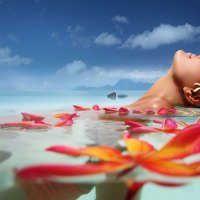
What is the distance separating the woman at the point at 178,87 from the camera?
2.59 m

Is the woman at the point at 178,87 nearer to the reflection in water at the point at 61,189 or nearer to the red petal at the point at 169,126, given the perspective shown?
the red petal at the point at 169,126

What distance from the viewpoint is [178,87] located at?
2.73m

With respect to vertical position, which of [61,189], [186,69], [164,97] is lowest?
[61,189]

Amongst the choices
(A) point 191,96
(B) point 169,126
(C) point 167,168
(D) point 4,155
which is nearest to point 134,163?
(C) point 167,168

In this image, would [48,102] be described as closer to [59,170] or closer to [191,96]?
[191,96]

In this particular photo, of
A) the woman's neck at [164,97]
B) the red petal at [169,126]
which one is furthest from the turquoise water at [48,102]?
the red petal at [169,126]

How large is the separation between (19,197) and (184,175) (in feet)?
0.81

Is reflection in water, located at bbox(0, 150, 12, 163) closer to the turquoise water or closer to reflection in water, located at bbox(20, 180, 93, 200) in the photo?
reflection in water, located at bbox(20, 180, 93, 200)

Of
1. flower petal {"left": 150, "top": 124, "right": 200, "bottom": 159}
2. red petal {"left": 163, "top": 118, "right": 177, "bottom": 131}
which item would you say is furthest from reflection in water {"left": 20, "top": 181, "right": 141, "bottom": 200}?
red petal {"left": 163, "top": 118, "right": 177, "bottom": 131}

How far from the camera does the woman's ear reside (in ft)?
8.54

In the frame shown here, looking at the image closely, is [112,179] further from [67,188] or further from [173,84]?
[173,84]

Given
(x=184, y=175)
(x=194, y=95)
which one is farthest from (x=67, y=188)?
(x=194, y=95)

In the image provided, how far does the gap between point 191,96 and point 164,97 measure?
0.25 meters

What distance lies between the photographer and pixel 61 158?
0.59m
